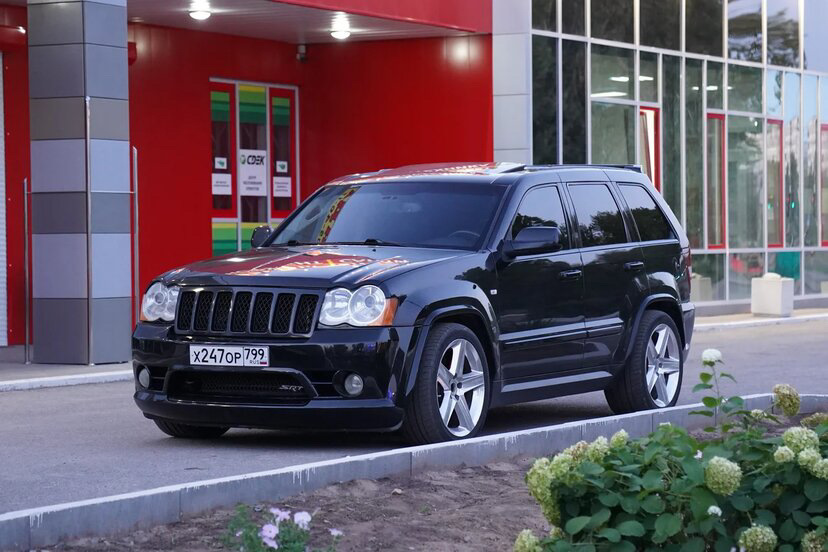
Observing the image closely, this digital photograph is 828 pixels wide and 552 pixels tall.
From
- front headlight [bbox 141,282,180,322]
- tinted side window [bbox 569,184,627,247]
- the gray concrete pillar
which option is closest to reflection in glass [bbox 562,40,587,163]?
the gray concrete pillar

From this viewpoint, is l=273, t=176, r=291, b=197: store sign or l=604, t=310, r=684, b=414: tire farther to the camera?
l=273, t=176, r=291, b=197: store sign

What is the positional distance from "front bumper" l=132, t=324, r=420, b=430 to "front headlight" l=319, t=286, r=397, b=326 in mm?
51

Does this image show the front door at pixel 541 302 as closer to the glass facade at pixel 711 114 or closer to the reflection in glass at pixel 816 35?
the glass facade at pixel 711 114

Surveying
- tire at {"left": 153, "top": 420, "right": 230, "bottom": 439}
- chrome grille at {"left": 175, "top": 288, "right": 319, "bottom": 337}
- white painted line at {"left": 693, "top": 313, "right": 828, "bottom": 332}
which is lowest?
white painted line at {"left": 693, "top": 313, "right": 828, "bottom": 332}

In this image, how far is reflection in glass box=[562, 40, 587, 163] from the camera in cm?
2356

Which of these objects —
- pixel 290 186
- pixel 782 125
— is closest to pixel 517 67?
pixel 290 186

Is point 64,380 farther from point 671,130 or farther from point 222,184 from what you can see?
point 671,130

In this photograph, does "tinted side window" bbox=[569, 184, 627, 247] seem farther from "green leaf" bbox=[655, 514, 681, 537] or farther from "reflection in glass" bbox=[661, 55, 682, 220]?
"reflection in glass" bbox=[661, 55, 682, 220]

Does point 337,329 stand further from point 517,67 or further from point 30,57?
point 517,67

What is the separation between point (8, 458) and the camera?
9.25 meters

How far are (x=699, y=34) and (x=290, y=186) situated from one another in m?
7.13

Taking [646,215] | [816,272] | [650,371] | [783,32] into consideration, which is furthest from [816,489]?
[816,272]

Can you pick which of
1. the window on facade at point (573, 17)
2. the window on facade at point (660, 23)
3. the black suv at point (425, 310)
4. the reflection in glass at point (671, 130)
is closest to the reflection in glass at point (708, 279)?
the reflection in glass at point (671, 130)

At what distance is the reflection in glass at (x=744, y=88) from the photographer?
2722 cm
